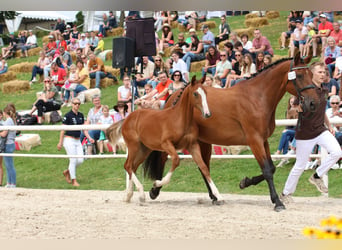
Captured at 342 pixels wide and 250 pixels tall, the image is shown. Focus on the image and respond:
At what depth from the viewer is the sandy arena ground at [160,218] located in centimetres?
614

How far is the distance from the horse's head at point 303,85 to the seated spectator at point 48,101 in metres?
9.76

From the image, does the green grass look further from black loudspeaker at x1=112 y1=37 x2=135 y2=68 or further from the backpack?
black loudspeaker at x1=112 y1=37 x2=135 y2=68

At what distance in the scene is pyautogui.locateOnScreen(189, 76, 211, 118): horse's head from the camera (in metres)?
7.68

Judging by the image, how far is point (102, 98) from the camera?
17375 millimetres

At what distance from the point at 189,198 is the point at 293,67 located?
2619 mm

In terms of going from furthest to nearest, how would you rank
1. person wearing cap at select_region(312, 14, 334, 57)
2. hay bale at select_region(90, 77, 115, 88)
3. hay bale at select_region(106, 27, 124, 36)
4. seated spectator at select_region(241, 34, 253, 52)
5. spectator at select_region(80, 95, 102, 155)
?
hay bale at select_region(106, 27, 124, 36), hay bale at select_region(90, 77, 115, 88), seated spectator at select_region(241, 34, 253, 52), person wearing cap at select_region(312, 14, 334, 57), spectator at select_region(80, 95, 102, 155)

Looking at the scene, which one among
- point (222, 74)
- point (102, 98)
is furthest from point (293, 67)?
point (102, 98)

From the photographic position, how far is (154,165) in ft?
29.3

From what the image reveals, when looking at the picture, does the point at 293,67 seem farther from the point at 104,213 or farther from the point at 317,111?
the point at 104,213

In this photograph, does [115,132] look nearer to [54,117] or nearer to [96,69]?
[54,117]

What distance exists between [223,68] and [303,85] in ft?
21.0

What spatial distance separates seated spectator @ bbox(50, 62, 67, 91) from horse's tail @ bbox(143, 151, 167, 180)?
9.83m

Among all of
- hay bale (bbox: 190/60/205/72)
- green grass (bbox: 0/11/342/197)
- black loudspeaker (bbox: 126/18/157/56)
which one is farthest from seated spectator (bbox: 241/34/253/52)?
black loudspeaker (bbox: 126/18/157/56)

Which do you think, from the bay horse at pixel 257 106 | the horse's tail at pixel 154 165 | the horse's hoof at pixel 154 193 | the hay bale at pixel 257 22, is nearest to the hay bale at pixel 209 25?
the hay bale at pixel 257 22
